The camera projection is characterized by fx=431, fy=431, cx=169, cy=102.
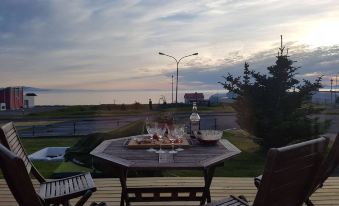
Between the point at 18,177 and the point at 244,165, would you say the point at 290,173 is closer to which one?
the point at 18,177

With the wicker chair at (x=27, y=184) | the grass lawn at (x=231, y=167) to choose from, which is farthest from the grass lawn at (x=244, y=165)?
the wicker chair at (x=27, y=184)

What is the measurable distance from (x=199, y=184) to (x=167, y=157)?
2.35 m

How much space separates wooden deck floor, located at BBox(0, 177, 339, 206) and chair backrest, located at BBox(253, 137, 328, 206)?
245 cm

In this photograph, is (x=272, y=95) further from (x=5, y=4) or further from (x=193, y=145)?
(x=193, y=145)

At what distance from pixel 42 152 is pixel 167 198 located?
8559 millimetres

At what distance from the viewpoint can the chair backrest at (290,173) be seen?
210 centimetres

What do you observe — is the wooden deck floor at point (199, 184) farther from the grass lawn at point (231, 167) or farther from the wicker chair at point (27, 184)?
the grass lawn at point (231, 167)

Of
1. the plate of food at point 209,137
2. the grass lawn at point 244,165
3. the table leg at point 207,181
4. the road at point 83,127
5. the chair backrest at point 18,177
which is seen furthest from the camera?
the road at point 83,127

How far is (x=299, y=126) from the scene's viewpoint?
1262cm

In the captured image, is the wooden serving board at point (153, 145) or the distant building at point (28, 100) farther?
the distant building at point (28, 100)

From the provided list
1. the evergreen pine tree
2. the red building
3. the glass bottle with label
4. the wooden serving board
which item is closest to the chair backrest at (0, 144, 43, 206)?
the wooden serving board

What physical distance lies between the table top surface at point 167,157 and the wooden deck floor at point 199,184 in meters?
1.12

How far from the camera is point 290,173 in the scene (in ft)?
7.44

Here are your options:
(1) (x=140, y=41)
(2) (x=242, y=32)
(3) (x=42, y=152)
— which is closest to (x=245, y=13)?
(2) (x=242, y=32)
